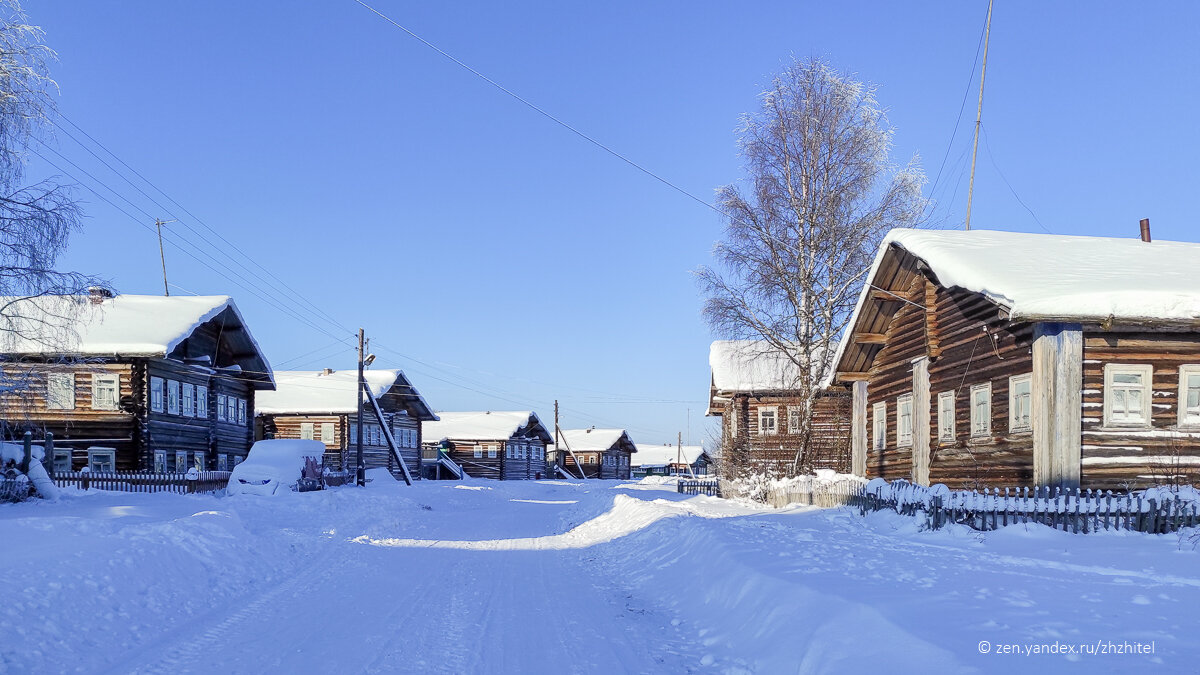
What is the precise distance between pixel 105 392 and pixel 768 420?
27.7 m

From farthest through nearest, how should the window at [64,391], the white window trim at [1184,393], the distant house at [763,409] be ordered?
1. the distant house at [763,409]
2. the window at [64,391]
3. the white window trim at [1184,393]

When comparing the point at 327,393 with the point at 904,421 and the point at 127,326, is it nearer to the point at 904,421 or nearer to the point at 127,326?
the point at 127,326

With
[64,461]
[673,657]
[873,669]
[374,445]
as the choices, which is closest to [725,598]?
[673,657]

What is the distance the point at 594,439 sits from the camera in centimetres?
9406

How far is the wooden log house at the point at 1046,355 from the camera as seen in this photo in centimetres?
1456

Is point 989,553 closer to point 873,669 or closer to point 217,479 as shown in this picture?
point 873,669

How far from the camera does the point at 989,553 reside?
453 inches

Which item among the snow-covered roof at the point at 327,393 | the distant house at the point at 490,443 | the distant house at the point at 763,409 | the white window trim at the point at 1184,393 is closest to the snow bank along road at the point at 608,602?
the white window trim at the point at 1184,393

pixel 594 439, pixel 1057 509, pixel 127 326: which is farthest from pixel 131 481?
pixel 594 439

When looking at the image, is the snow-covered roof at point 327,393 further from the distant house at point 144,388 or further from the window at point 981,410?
the window at point 981,410

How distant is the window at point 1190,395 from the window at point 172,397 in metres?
32.7

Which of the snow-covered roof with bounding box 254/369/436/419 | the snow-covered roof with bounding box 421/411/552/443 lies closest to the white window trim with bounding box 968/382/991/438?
the snow-covered roof with bounding box 254/369/436/419

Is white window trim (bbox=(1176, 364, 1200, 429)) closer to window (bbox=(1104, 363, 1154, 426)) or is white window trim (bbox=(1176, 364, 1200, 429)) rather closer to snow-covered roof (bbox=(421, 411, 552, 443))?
window (bbox=(1104, 363, 1154, 426))

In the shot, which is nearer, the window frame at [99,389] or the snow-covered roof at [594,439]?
the window frame at [99,389]
